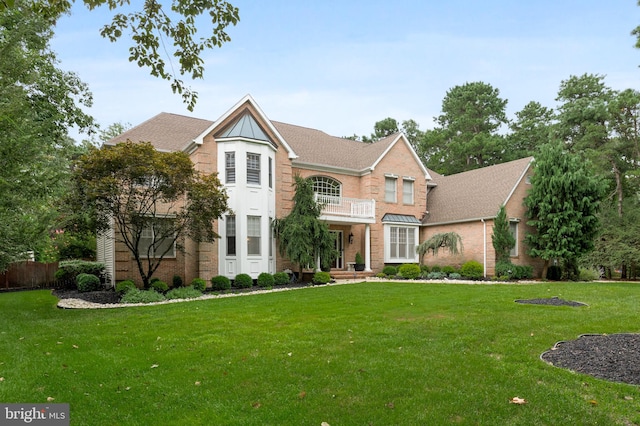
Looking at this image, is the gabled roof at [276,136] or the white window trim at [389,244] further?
the white window trim at [389,244]

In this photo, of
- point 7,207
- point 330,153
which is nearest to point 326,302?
point 7,207

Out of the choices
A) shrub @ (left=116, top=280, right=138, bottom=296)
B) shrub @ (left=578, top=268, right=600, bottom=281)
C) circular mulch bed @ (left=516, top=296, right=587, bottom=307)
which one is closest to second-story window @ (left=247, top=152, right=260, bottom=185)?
shrub @ (left=116, top=280, right=138, bottom=296)

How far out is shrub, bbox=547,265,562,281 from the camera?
2159 cm

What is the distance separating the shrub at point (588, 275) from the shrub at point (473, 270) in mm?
5644

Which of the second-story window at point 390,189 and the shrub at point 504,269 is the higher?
the second-story window at point 390,189

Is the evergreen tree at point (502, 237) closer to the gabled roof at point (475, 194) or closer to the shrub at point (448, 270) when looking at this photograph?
the gabled roof at point (475, 194)

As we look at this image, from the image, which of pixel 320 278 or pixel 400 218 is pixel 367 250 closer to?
pixel 400 218

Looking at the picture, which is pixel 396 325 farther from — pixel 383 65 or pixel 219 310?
pixel 383 65

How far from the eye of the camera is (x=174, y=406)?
445 cm

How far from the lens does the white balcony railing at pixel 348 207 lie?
21.3 metres

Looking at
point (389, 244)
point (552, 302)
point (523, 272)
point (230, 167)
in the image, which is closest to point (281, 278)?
point (230, 167)

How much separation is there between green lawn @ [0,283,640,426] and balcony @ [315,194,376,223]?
11.1 metres

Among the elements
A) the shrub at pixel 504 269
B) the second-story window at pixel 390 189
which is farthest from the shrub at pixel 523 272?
the second-story window at pixel 390 189

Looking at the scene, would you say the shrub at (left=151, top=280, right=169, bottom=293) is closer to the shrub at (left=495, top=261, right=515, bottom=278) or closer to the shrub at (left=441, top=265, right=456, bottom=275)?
the shrub at (left=441, top=265, right=456, bottom=275)
